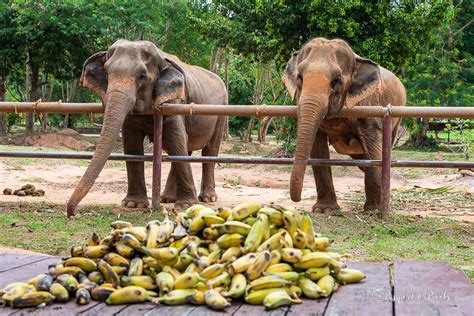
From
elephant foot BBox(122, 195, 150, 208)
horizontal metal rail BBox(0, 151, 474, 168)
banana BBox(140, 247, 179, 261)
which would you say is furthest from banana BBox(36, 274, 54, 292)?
elephant foot BBox(122, 195, 150, 208)

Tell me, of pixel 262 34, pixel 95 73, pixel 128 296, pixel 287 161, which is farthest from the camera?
pixel 262 34

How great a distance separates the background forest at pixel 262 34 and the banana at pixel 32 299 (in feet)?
47.4

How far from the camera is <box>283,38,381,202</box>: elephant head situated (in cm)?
753

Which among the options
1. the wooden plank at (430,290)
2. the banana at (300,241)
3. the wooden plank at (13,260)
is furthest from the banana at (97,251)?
the wooden plank at (430,290)

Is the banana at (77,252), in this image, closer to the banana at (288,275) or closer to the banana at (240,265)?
the banana at (240,265)

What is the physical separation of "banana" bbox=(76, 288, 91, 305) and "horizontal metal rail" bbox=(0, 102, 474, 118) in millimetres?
4759

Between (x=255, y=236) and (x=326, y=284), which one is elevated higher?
(x=255, y=236)

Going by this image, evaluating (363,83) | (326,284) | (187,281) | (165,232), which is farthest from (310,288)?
(363,83)

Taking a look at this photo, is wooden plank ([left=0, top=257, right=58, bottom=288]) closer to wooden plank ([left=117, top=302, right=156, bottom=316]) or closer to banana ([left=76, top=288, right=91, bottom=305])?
banana ([left=76, top=288, right=91, bottom=305])

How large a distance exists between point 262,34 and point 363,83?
11.1 metres

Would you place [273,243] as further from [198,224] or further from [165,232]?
[165,232]

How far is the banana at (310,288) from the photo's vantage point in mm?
3533

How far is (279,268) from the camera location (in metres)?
3.63

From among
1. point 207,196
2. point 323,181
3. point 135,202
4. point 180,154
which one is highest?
point 180,154
